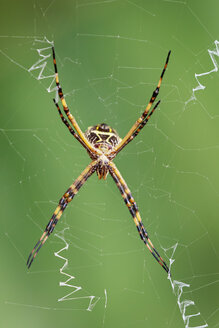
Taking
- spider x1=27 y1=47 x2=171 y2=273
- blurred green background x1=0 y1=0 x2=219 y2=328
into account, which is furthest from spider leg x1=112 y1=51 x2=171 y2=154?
blurred green background x1=0 y1=0 x2=219 y2=328

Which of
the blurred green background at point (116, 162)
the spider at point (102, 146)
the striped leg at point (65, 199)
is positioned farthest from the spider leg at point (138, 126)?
the blurred green background at point (116, 162)

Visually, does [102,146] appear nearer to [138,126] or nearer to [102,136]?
[102,136]

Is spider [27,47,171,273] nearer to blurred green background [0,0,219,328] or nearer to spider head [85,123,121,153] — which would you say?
spider head [85,123,121,153]

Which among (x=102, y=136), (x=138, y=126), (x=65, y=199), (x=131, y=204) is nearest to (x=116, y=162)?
(x=131, y=204)

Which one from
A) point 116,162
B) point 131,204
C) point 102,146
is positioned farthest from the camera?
point 116,162

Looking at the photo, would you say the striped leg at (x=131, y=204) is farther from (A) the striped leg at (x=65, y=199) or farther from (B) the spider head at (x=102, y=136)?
(B) the spider head at (x=102, y=136)

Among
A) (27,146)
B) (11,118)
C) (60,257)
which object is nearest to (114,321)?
(60,257)
